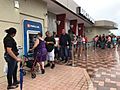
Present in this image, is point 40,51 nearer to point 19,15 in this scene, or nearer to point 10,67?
point 19,15

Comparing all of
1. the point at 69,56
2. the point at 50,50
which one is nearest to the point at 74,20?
the point at 69,56

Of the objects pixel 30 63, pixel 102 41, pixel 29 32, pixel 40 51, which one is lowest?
pixel 30 63

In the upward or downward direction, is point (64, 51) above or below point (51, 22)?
below

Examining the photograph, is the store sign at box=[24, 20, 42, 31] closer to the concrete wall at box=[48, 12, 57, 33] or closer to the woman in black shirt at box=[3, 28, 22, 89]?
the woman in black shirt at box=[3, 28, 22, 89]

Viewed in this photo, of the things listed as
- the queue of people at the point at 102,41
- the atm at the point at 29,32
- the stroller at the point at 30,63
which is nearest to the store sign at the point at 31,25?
the atm at the point at 29,32

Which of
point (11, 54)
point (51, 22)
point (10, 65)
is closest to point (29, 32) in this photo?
point (10, 65)

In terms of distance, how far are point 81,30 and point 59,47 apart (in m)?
11.9

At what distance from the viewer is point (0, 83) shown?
17.9ft

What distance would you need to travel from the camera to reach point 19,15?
6.54 m

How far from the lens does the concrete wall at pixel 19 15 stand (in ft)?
18.3

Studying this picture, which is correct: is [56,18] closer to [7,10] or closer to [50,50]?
[50,50]

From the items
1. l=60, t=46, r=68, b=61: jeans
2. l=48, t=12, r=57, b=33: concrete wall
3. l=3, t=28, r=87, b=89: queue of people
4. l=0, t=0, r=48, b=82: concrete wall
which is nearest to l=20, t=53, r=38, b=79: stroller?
l=3, t=28, r=87, b=89: queue of people

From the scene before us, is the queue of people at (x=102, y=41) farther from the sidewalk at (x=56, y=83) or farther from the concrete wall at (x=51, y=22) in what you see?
the sidewalk at (x=56, y=83)

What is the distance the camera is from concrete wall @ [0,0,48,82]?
220 inches
